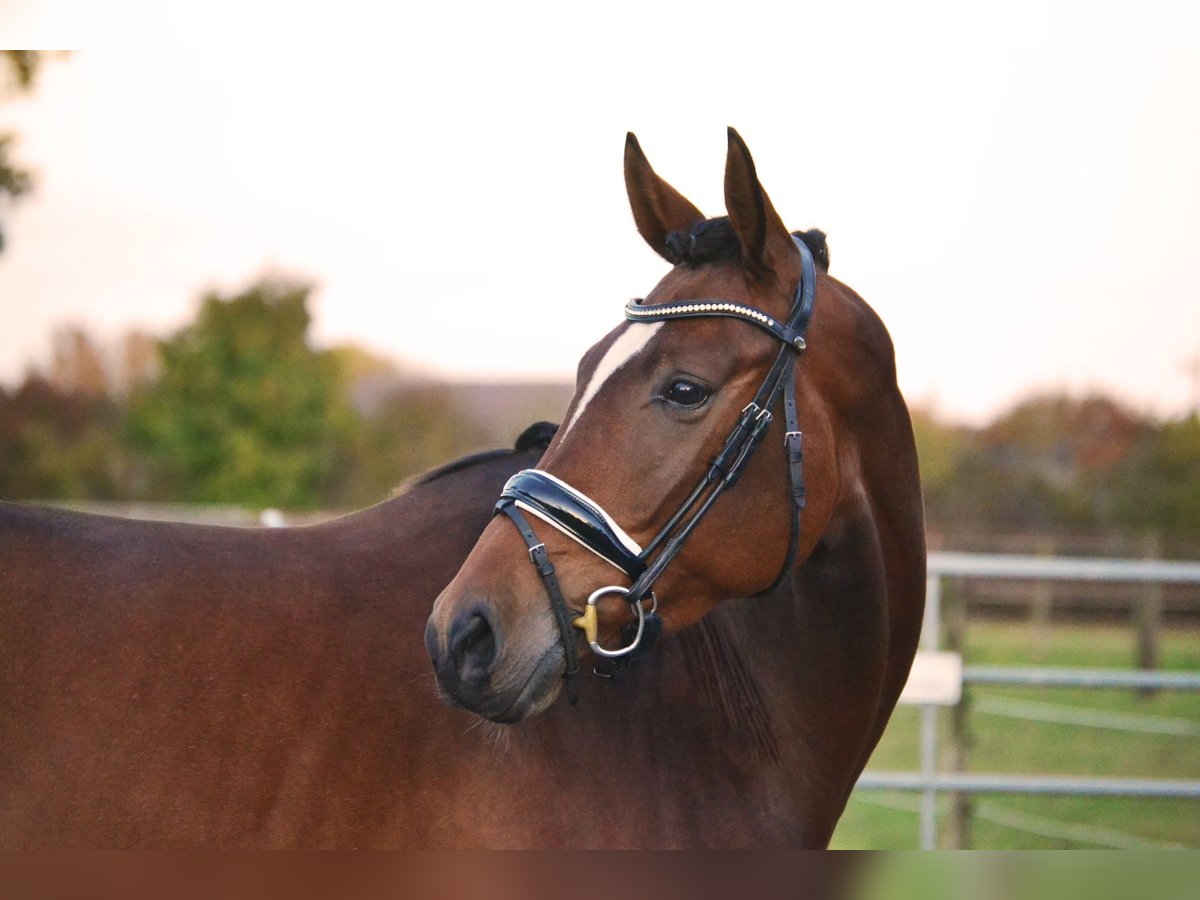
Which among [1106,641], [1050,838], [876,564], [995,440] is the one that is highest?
[876,564]

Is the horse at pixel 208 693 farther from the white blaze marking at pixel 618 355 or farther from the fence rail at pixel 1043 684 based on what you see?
the fence rail at pixel 1043 684

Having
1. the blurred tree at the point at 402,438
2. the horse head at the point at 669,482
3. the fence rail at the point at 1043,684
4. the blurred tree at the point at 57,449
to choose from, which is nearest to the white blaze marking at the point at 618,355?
the horse head at the point at 669,482

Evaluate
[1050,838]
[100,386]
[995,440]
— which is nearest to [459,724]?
[1050,838]

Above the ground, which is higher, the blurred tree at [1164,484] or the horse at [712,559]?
the horse at [712,559]

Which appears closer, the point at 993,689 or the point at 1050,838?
the point at 1050,838

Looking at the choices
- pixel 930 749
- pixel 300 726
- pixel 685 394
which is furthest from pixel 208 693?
pixel 930 749

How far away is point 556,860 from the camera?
225cm

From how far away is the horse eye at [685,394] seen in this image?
95.0 inches

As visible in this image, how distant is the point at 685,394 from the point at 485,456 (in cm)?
72

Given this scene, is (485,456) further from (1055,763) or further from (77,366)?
(77,366)

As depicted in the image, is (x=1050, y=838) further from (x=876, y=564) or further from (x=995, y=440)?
(x=995, y=440)

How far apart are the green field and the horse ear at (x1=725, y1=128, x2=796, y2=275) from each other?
5.76 metres

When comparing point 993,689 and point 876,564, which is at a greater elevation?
point 876,564

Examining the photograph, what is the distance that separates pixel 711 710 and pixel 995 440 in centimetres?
3237
